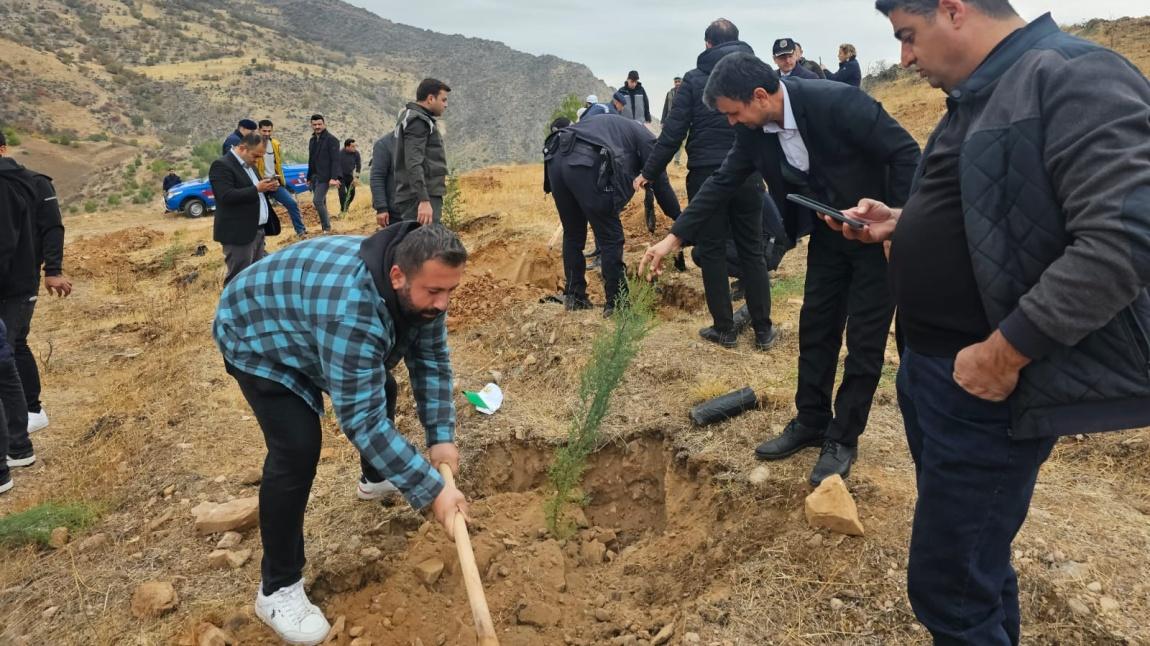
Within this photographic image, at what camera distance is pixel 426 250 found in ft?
6.84

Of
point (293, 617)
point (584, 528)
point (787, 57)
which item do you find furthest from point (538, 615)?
point (787, 57)

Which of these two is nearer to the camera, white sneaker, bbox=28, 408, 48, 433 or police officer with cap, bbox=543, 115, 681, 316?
white sneaker, bbox=28, 408, 48, 433

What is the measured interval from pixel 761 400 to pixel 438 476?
2.26 meters

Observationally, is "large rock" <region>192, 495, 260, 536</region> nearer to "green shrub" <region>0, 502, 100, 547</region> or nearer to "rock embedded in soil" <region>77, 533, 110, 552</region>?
"rock embedded in soil" <region>77, 533, 110, 552</region>

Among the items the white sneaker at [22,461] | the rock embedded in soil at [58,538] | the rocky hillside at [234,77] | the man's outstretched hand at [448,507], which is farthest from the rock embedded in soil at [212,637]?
the rocky hillside at [234,77]

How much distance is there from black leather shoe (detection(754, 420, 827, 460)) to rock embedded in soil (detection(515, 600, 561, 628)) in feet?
4.14

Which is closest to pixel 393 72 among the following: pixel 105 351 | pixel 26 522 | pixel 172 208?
pixel 172 208

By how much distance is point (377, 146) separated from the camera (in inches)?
258

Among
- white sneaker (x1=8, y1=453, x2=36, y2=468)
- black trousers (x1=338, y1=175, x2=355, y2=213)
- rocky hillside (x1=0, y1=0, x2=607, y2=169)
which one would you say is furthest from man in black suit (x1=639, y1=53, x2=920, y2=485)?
rocky hillside (x1=0, y1=0, x2=607, y2=169)

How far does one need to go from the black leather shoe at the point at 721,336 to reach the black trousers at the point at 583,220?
0.71m

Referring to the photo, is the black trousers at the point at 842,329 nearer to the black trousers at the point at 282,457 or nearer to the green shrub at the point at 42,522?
the black trousers at the point at 282,457

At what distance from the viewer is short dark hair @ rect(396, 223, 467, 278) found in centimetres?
208

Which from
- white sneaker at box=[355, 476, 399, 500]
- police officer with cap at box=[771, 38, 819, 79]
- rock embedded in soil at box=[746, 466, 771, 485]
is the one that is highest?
police officer with cap at box=[771, 38, 819, 79]

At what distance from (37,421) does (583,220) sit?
4.12 meters
